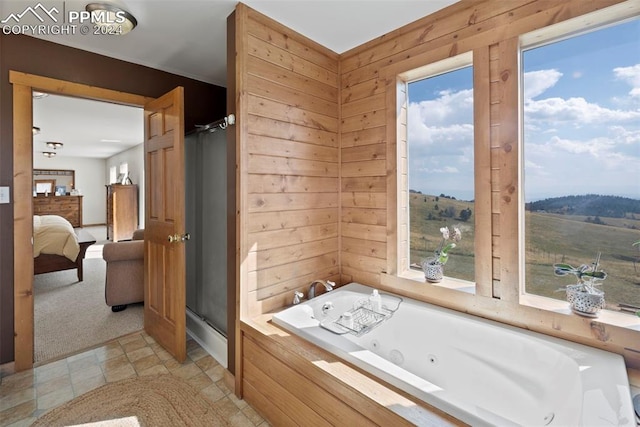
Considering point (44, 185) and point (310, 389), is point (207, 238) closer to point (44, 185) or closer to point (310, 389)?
point (310, 389)

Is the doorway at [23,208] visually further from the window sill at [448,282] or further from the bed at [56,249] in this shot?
the window sill at [448,282]

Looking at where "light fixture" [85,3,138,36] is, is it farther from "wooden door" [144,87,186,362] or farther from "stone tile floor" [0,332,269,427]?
"stone tile floor" [0,332,269,427]

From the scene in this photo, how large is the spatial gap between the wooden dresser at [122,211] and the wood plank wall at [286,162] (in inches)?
245

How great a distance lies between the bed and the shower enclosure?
232 centimetres

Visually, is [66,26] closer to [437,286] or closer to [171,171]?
[171,171]

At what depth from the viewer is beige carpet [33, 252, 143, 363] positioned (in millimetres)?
2559

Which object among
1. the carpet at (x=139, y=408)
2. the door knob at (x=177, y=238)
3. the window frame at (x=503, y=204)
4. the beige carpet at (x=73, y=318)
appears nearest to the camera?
the window frame at (x=503, y=204)

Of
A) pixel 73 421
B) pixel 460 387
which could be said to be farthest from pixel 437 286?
pixel 73 421

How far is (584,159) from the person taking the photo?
1634 millimetres

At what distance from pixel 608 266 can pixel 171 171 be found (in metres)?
2.90

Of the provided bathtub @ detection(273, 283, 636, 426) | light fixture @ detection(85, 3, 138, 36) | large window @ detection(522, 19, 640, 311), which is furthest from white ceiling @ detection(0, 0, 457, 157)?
bathtub @ detection(273, 283, 636, 426)

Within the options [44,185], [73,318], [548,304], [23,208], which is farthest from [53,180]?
[548,304]

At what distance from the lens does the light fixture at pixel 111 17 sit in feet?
6.10

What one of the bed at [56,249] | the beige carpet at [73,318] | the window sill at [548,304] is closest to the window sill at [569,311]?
the window sill at [548,304]
